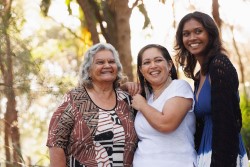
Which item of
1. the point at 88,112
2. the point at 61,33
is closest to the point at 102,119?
the point at 88,112

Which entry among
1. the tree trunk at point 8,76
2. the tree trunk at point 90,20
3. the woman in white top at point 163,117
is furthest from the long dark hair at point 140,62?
the tree trunk at point 8,76

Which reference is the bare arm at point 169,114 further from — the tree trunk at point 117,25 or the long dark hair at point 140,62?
the tree trunk at point 117,25

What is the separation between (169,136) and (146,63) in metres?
0.62

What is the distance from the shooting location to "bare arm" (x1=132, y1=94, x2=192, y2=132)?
3.68 m

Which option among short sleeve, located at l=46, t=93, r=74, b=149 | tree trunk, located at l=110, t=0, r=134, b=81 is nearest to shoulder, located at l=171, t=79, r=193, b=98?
short sleeve, located at l=46, t=93, r=74, b=149

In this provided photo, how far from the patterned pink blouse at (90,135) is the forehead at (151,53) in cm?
55

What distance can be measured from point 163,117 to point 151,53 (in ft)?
1.92

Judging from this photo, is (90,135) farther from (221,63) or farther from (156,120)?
(221,63)

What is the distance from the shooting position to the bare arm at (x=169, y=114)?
3.68 metres

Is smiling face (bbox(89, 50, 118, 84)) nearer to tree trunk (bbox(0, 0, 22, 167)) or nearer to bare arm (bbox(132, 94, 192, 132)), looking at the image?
bare arm (bbox(132, 94, 192, 132))

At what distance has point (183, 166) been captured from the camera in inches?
146

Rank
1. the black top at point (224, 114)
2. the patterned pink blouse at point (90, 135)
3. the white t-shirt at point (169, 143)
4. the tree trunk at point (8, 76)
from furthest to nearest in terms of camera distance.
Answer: the tree trunk at point (8, 76), the patterned pink blouse at point (90, 135), the white t-shirt at point (169, 143), the black top at point (224, 114)

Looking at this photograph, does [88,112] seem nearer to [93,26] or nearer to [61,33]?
[93,26]

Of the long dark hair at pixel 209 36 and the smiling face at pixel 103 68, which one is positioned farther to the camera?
the smiling face at pixel 103 68
